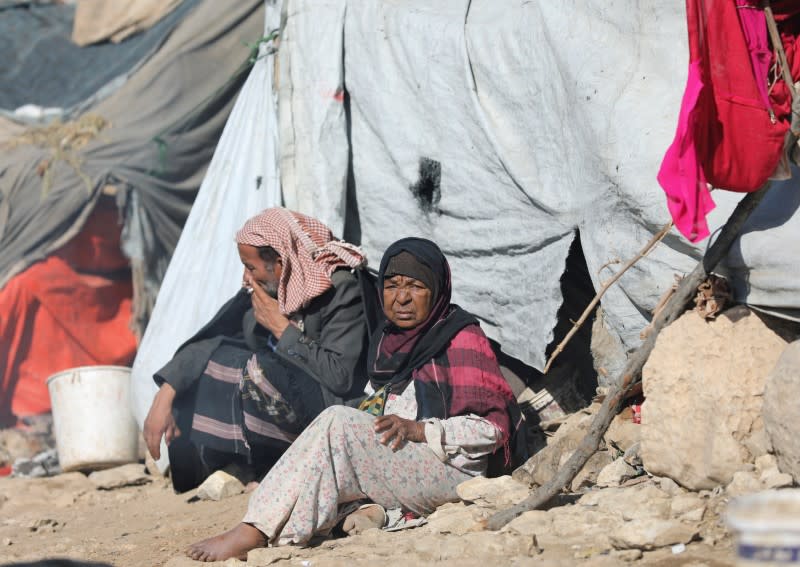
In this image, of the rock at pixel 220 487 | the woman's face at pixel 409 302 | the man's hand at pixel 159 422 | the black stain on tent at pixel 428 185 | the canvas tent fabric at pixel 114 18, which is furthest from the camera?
the canvas tent fabric at pixel 114 18

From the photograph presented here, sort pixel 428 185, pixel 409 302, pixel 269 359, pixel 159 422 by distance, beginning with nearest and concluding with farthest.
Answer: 1. pixel 409 302
2. pixel 269 359
3. pixel 159 422
4. pixel 428 185

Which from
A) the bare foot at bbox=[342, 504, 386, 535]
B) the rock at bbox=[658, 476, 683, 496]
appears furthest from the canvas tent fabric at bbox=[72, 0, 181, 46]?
the rock at bbox=[658, 476, 683, 496]

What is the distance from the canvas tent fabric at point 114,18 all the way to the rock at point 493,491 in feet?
16.4

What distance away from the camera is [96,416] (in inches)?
241

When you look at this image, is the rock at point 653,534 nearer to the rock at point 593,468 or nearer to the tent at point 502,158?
the tent at point 502,158

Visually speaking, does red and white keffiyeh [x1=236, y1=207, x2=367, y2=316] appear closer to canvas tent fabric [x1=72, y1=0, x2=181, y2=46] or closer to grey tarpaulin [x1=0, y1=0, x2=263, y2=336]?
grey tarpaulin [x1=0, y1=0, x2=263, y2=336]

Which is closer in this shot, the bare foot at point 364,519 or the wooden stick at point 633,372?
the wooden stick at point 633,372

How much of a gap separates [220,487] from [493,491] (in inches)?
65.5

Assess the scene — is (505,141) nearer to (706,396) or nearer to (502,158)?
(502,158)

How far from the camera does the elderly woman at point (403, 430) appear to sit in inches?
146

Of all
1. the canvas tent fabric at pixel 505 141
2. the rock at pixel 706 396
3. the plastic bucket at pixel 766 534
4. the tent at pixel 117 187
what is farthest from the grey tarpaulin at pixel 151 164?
the plastic bucket at pixel 766 534

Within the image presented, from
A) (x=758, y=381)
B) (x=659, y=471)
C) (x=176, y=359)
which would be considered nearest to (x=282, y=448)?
(x=176, y=359)

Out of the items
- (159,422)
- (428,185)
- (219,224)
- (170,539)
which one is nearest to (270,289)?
(159,422)

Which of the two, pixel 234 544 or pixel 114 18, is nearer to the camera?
pixel 234 544
